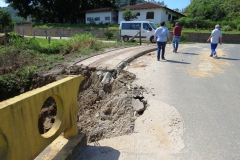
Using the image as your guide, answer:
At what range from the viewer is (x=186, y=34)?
21672 mm

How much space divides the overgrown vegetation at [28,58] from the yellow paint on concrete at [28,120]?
455 cm

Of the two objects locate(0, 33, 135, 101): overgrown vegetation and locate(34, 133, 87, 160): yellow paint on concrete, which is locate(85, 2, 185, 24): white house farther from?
locate(34, 133, 87, 160): yellow paint on concrete

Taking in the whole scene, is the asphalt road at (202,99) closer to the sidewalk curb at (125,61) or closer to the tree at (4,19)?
the sidewalk curb at (125,61)

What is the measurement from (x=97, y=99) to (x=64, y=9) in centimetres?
4363

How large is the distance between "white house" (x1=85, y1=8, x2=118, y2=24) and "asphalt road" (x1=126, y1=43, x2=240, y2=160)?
31.5 metres

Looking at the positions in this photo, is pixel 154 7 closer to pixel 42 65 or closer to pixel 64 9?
pixel 64 9

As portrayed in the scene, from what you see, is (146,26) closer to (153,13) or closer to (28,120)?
(153,13)

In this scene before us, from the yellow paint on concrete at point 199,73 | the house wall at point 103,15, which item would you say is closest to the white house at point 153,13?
the house wall at point 103,15

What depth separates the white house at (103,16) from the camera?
38062mm

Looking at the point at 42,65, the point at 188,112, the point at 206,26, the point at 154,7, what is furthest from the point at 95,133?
the point at 154,7

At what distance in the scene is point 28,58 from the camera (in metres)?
9.02

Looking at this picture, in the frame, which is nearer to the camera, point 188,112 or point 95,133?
point 95,133

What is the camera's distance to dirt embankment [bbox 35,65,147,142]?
387 centimetres

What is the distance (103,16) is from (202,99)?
37.0 m
